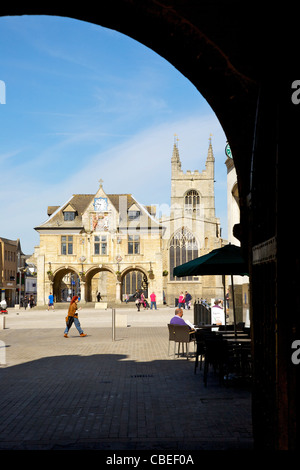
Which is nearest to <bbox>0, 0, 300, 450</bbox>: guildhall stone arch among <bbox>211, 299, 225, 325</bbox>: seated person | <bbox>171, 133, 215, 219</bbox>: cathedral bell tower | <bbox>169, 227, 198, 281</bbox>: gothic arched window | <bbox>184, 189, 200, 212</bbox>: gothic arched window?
<bbox>211, 299, 225, 325</bbox>: seated person

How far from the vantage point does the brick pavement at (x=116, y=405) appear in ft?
18.5

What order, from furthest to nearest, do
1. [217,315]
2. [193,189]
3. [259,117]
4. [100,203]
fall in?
[193,189], [100,203], [217,315], [259,117]

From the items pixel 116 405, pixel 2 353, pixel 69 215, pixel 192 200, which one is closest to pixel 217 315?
pixel 2 353

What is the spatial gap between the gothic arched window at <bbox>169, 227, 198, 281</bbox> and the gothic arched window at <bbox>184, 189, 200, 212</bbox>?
1240 cm

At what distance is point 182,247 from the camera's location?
6512 cm

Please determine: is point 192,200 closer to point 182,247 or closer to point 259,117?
point 182,247

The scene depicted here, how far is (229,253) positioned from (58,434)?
5322mm

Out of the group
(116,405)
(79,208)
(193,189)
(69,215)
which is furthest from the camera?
(193,189)

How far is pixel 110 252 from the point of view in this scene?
54.7 meters

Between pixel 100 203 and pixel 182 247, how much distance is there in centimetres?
1397

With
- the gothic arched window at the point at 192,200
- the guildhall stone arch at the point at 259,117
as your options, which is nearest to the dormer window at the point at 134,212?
the gothic arched window at the point at 192,200

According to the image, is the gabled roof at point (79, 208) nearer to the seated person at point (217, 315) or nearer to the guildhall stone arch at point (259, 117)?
the seated person at point (217, 315)

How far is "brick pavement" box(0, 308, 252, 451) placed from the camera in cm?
564

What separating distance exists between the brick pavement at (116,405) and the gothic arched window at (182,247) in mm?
51143
